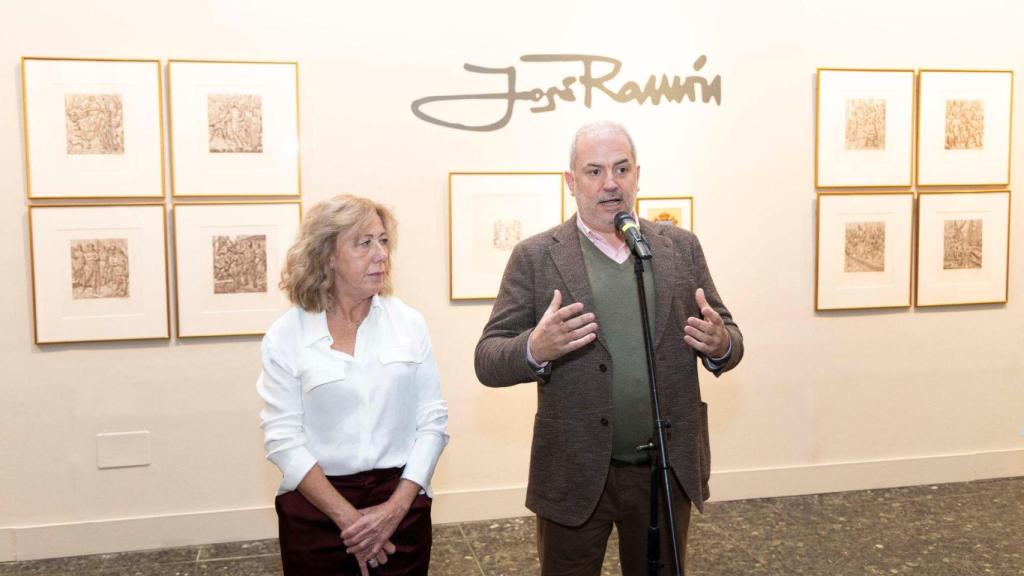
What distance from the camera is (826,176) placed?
15.6 feet

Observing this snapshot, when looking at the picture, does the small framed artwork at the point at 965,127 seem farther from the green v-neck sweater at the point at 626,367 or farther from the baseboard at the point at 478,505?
the green v-neck sweater at the point at 626,367

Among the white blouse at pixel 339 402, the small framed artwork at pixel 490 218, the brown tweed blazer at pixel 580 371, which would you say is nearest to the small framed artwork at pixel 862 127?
the small framed artwork at pixel 490 218

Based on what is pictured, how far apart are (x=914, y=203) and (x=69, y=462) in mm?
4364

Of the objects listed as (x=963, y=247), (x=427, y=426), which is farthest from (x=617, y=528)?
(x=963, y=247)

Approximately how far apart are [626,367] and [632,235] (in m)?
0.49

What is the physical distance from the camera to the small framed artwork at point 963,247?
490 centimetres

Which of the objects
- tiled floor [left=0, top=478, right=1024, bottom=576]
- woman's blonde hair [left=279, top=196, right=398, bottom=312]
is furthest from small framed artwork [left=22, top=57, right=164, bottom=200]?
woman's blonde hair [left=279, top=196, right=398, bottom=312]

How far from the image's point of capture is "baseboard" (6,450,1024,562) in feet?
13.4

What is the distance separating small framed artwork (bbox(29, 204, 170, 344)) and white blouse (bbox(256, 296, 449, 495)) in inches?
75.9

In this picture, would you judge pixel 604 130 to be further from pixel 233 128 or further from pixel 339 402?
pixel 233 128

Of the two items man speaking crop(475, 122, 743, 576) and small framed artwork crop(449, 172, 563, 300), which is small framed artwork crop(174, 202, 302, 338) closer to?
small framed artwork crop(449, 172, 563, 300)

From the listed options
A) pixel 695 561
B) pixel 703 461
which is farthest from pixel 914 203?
pixel 703 461

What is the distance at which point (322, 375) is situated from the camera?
2348mm

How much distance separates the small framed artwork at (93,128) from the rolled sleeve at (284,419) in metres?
2.04
